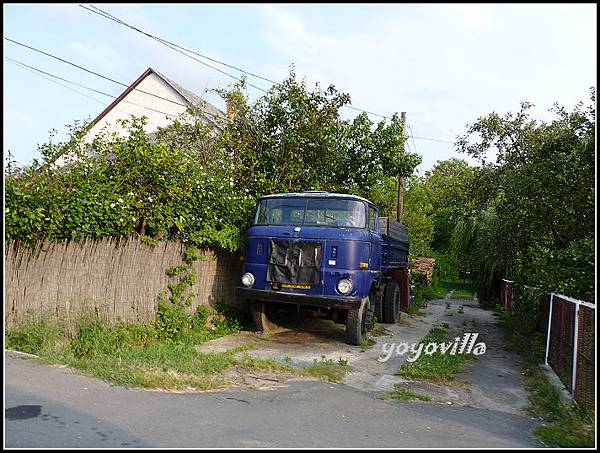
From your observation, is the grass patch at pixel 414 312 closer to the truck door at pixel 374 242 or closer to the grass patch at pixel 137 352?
the truck door at pixel 374 242

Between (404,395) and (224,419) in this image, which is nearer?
(224,419)

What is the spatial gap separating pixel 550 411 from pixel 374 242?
553 cm

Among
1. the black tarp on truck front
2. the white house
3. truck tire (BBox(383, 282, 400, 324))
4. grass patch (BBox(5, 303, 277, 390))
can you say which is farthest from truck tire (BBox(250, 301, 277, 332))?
the white house

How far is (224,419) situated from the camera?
5.94m

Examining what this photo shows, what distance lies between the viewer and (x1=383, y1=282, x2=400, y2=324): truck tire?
15.7 metres

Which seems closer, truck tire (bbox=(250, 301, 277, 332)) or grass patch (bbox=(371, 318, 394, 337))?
truck tire (bbox=(250, 301, 277, 332))

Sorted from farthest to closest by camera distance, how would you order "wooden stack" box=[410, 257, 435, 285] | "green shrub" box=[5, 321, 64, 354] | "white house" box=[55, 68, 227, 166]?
1. "wooden stack" box=[410, 257, 435, 285]
2. "white house" box=[55, 68, 227, 166]
3. "green shrub" box=[5, 321, 64, 354]

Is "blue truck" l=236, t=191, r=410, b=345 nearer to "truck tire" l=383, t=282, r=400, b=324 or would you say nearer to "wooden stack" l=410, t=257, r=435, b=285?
"truck tire" l=383, t=282, r=400, b=324

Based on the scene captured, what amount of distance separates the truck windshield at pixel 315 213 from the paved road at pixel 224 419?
4.48m

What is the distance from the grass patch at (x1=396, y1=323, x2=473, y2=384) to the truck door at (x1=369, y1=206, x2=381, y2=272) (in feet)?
6.63

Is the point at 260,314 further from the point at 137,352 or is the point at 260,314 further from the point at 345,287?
the point at 137,352

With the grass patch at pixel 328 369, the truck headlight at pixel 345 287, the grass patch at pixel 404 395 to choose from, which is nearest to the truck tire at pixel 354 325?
the truck headlight at pixel 345 287

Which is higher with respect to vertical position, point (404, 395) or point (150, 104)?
point (150, 104)

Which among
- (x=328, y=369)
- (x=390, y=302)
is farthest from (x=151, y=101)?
(x=328, y=369)
